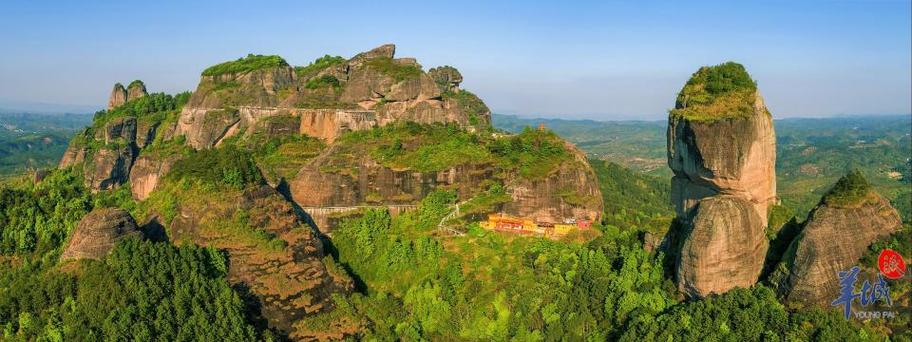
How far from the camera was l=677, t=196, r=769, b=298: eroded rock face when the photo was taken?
86.9 ft

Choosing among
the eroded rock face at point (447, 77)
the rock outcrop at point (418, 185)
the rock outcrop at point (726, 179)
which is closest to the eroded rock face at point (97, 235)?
the rock outcrop at point (418, 185)

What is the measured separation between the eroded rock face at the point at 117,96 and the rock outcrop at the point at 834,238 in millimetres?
53067

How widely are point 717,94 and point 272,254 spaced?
62.7 feet

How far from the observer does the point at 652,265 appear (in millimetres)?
30516

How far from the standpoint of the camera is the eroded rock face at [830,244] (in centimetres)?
2438

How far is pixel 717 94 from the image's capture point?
27.8 m

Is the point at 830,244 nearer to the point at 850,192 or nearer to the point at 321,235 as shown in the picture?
the point at 850,192

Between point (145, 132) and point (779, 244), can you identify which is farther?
point (145, 132)

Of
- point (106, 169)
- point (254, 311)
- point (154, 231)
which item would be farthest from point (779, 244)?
point (106, 169)

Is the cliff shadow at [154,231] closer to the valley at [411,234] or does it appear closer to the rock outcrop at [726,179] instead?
the valley at [411,234]

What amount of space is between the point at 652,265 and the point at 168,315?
63.5 ft

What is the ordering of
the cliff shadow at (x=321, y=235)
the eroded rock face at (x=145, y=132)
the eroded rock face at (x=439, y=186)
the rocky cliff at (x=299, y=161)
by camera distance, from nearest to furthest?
the rocky cliff at (x=299, y=161) → the cliff shadow at (x=321, y=235) → the eroded rock face at (x=439, y=186) → the eroded rock face at (x=145, y=132)

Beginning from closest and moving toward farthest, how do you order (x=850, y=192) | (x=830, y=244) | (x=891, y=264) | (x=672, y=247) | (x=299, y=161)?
(x=891, y=264) → (x=830, y=244) → (x=850, y=192) → (x=672, y=247) → (x=299, y=161)

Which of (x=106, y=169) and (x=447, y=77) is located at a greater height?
(x=447, y=77)
